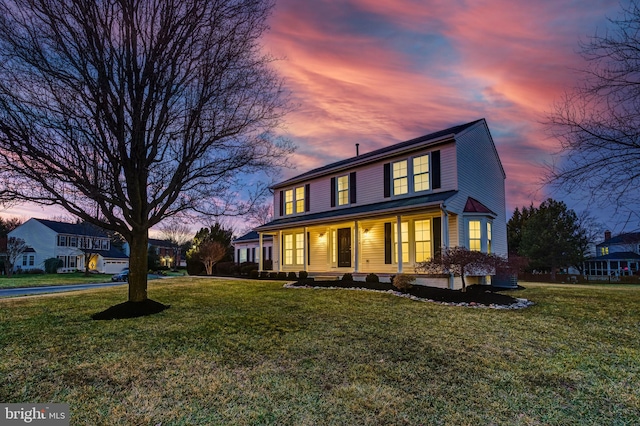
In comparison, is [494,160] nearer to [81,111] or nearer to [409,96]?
[409,96]

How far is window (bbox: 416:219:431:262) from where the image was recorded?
1396 centimetres

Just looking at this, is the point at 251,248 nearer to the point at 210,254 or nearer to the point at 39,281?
the point at 210,254

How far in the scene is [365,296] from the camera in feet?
35.4

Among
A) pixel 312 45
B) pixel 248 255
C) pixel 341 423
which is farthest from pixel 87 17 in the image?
pixel 248 255

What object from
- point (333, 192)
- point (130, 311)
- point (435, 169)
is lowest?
point (130, 311)

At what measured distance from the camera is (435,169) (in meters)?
14.3

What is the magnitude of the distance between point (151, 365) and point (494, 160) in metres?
16.8

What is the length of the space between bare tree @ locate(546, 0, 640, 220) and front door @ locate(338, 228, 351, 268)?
11.0 metres

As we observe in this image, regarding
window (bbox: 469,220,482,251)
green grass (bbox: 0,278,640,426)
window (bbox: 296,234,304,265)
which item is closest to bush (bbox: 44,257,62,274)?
window (bbox: 296,234,304,265)

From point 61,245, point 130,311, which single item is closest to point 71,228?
point 61,245

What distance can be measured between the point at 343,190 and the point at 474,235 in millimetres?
6588

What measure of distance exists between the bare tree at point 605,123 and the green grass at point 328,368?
9.11 feet

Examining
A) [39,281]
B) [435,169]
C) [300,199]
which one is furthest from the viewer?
[39,281]

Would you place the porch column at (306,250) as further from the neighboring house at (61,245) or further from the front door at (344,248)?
the neighboring house at (61,245)
